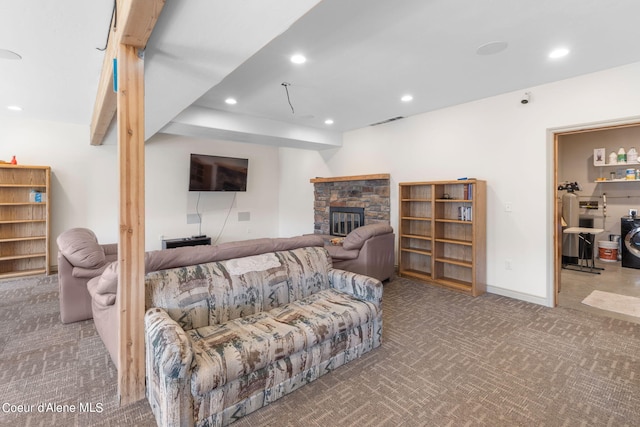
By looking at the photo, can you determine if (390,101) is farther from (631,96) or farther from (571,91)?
(631,96)

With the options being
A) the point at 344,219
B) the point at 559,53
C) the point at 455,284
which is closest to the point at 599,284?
the point at 455,284

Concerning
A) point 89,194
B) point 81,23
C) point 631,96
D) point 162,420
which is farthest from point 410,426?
point 89,194

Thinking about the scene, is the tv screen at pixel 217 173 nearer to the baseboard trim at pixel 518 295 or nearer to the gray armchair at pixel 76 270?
the gray armchair at pixel 76 270

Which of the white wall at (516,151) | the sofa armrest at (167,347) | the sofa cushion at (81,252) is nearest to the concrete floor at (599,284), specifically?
the white wall at (516,151)

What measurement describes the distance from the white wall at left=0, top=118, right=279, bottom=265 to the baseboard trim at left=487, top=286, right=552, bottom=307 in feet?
16.2

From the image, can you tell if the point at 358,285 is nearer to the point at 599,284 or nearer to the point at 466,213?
the point at 466,213

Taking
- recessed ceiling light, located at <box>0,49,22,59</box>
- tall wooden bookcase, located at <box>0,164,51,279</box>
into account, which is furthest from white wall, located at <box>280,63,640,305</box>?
tall wooden bookcase, located at <box>0,164,51,279</box>

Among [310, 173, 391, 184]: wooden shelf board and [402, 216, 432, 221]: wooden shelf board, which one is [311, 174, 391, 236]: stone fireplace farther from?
[402, 216, 432, 221]: wooden shelf board

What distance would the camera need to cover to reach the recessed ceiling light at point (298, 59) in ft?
8.98

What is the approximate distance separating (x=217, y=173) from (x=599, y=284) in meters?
6.56

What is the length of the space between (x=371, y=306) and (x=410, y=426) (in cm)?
89

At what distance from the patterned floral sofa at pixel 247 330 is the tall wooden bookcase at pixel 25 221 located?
412cm

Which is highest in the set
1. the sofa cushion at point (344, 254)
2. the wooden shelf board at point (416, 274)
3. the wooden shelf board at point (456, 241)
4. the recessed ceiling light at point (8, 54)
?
the recessed ceiling light at point (8, 54)

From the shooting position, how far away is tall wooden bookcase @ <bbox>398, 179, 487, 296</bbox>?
156 inches
